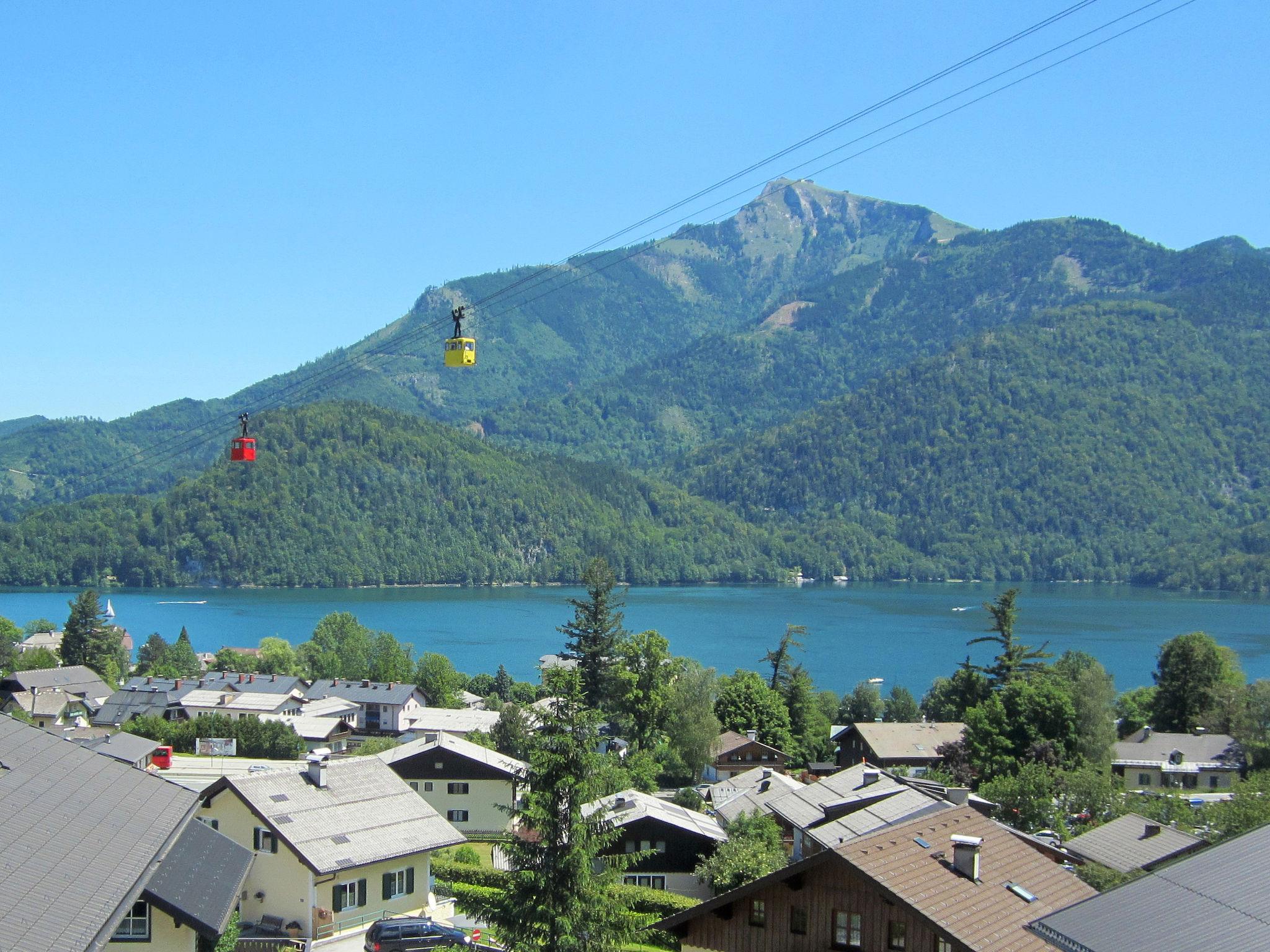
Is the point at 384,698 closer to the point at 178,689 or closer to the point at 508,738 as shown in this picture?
the point at 178,689

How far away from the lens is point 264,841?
2372 centimetres

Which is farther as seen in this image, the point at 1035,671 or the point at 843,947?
the point at 1035,671

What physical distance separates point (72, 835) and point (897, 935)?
9489 mm

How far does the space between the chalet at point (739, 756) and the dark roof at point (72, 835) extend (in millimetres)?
32703

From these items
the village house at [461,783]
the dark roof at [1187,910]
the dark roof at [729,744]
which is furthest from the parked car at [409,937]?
the dark roof at [729,744]

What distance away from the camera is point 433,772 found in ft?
125

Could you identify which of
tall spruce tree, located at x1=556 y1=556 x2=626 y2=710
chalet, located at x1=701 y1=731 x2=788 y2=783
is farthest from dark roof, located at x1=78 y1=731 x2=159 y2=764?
chalet, located at x1=701 y1=731 x2=788 y2=783

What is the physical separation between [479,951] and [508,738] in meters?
29.7

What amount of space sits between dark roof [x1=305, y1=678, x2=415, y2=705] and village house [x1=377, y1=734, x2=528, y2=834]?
109 feet

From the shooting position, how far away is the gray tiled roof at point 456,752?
38094mm

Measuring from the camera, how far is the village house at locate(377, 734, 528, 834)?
124 ft

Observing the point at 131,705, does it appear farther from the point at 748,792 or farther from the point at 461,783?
the point at 748,792

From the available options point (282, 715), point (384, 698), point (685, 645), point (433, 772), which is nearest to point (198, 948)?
point (433, 772)

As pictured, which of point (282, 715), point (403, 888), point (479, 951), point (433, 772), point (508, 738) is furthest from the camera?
point (282, 715)
